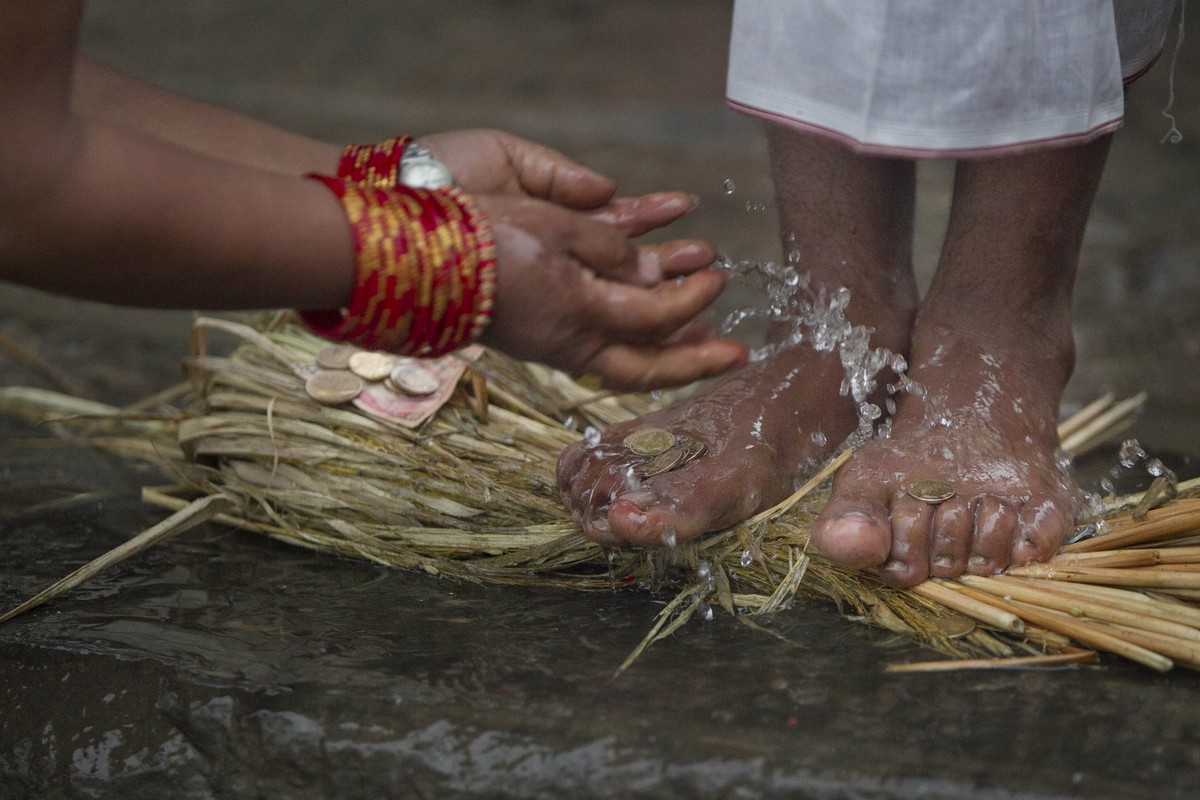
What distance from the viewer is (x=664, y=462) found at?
172 cm

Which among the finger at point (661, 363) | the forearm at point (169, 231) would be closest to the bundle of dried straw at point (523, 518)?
the finger at point (661, 363)

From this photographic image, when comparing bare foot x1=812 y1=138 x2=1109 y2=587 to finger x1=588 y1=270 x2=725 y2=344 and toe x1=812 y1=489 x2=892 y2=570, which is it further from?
finger x1=588 y1=270 x2=725 y2=344

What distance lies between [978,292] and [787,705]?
838 millimetres

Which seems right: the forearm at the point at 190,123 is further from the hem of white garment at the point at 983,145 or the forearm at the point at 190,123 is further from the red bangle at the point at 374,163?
the hem of white garment at the point at 983,145

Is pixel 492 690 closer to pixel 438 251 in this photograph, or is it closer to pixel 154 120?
pixel 438 251

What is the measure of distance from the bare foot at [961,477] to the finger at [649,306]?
0.36m

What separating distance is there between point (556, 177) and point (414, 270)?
0.44m

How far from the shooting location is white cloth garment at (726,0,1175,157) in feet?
5.20

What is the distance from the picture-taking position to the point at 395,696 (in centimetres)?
141

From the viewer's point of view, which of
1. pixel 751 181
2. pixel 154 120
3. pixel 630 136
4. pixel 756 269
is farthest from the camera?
pixel 630 136

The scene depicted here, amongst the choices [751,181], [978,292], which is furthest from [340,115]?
[978,292]

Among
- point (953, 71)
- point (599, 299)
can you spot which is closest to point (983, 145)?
point (953, 71)

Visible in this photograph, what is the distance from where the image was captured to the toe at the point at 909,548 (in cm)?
160

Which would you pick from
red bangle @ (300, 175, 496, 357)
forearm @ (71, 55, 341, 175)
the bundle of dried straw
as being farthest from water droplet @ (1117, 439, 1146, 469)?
forearm @ (71, 55, 341, 175)
